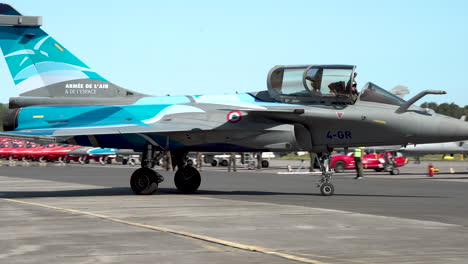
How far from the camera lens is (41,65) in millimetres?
18188

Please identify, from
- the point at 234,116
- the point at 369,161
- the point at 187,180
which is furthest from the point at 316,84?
the point at 369,161

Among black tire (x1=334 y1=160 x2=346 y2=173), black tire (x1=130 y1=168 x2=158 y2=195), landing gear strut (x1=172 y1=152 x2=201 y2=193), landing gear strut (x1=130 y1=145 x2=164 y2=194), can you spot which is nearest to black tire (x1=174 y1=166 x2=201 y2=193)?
landing gear strut (x1=172 y1=152 x2=201 y2=193)

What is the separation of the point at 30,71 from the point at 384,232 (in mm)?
11819

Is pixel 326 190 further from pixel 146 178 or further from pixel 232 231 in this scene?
pixel 232 231

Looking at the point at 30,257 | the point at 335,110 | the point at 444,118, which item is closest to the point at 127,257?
the point at 30,257

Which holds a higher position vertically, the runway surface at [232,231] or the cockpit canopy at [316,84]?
the cockpit canopy at [316,84]

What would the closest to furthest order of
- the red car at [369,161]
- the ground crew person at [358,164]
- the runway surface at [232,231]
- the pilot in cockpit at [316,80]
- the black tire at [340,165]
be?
the runway surface at [232,231] → the pilot in cockpit at [316,80] → the ground crew person at [358,164] → the red car at [369,161] → the black tire at [340,165]

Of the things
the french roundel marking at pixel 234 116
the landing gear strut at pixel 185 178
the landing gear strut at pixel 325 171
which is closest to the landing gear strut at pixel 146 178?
the landing gear strut at pixel 185 178

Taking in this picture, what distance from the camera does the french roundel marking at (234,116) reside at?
16734 mm

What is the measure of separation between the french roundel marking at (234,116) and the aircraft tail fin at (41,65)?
9.87 feet

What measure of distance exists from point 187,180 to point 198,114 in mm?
2492

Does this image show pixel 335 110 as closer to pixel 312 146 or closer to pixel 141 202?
pixel 312 146

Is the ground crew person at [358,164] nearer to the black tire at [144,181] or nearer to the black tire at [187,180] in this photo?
the black tire at [187,180]

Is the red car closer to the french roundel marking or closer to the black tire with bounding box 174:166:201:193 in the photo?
the black tire with bounding box 174:166:201:193
